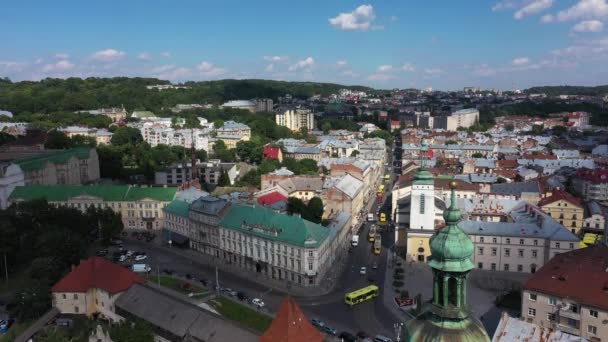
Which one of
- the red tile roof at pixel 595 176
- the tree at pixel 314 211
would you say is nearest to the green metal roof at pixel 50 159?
the tree at pixel 314 211

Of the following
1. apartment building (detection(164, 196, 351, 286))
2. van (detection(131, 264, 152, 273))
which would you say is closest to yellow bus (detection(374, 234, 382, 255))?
apartment building (detection(164, 196, 351, 286))

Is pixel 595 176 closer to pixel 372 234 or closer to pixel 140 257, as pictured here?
pixel 372 234

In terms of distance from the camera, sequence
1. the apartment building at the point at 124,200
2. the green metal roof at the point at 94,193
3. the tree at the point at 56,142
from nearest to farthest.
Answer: the apartment building at the point at 124,200, the green metal roof at the point at 94,193, the tree at the point at 56,142

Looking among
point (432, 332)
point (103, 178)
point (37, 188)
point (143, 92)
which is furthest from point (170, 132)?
point (432, 332)

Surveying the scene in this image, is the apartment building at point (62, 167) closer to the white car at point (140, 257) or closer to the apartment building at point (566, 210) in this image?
the white car at point (140, 257)

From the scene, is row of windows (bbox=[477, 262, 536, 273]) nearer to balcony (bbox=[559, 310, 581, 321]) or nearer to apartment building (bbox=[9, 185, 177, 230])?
balcony (bbox=[559, 310, 581, 321])

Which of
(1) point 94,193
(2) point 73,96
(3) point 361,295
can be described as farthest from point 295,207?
(2) point 73,96

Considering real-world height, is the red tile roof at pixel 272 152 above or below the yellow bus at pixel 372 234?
above
